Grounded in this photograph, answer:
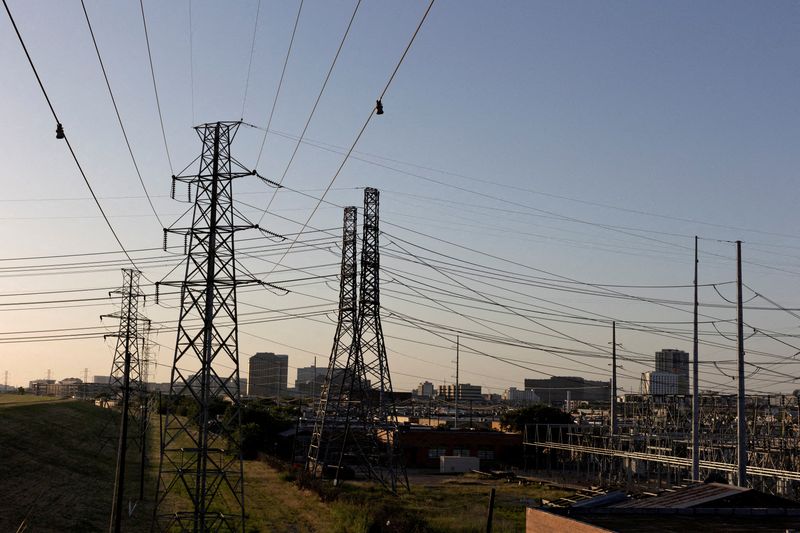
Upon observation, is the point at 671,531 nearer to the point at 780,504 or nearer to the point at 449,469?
the point at 780,504

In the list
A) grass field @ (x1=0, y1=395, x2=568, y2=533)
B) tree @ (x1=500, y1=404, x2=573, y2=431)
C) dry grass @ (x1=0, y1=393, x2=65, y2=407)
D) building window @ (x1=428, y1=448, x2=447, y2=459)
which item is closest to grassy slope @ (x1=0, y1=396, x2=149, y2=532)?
grass field @ (x1=0, y1=395, x2=568, y2=533)

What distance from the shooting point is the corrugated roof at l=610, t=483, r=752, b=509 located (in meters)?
24.6

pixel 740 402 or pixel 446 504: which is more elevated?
pixel 740 402

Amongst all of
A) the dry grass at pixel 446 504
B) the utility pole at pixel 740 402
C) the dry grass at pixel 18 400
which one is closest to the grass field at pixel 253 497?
the dry grass at pixel 446 504

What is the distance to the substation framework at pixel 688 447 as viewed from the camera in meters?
45.7

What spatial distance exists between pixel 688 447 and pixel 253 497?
1234 inches

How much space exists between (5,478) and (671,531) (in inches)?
1319

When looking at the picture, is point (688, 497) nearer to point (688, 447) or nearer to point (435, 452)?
point (688, 447)

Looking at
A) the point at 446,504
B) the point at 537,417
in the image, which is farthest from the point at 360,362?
the point at 537,417

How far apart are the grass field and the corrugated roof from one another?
22.5ft

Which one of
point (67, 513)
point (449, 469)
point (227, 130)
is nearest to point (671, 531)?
point (227, 130)

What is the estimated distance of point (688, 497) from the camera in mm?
26188

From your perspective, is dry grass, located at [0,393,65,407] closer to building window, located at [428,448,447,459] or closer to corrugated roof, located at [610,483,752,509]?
building window, located at [428,448,447,459]

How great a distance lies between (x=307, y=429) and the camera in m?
67.2
